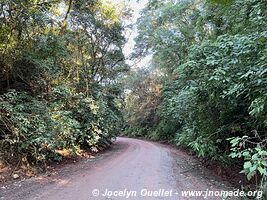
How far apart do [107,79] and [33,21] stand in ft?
31.2

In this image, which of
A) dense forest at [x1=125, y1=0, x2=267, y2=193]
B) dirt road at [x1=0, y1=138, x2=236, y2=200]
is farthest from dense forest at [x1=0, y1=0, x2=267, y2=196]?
dirt road at [x1=0, y1=138, x2=236, y2=200]

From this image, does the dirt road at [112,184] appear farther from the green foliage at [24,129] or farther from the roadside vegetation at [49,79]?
the roadside vegetation at [49,79]

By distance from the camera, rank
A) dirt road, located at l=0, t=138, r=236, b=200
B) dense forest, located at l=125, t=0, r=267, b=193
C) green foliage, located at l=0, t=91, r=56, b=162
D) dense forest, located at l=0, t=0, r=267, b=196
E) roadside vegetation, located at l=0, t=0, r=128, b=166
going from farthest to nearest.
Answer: roadside vegetation, located at l=0, t=0, r=128, b=166 → green foliage, located at l=0, t=91, r=56, b=162 → dense forest, located at l=0, t=0, r=267, b=196 → dirt road, located at l=0, t=138, r=236, b=200 → dense forest, located at l=125, t=0, r=267, b=193

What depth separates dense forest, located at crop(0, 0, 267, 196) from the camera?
227 inches

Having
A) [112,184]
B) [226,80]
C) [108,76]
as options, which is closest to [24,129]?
[112,184]

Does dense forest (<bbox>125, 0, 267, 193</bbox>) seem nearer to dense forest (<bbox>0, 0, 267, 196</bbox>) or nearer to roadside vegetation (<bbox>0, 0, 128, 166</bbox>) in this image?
dense forest (<bbox>0, 0, 267, 196</bbox>)

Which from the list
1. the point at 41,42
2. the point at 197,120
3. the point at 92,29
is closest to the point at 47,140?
the point at 41,42

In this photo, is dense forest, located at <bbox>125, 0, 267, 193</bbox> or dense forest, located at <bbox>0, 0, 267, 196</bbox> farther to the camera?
dense forest, located at <bbox>0, 0, 267, 196</bbox>

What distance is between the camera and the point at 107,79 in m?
18.5

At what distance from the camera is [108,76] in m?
18.4

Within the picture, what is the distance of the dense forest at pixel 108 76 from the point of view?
576 centimetres

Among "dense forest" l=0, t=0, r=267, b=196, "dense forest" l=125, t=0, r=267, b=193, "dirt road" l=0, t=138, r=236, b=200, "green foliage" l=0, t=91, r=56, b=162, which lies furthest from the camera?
"green foliage" l=0, t=91, r=56, b=162

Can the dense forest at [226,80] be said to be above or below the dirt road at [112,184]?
above

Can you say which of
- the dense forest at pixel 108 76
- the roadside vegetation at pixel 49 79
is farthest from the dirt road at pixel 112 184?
the roadside vegetation at pixel 49 79
